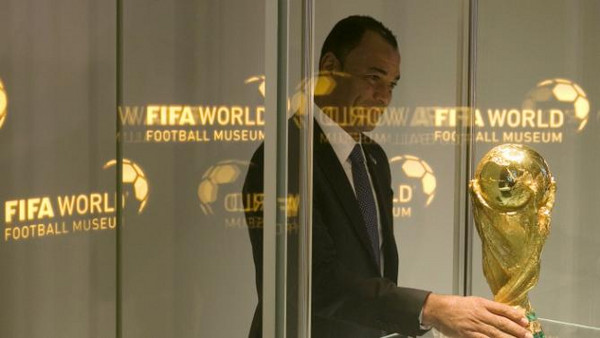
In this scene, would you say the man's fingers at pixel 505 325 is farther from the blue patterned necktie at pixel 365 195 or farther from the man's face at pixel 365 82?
the man's face at pixel 365 82

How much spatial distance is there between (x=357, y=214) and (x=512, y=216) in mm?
352

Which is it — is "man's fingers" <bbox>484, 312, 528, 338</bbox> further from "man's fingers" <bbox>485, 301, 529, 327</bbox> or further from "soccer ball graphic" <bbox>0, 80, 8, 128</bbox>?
"soccer ball graphic" <bbox>0, 80, 8, 128</bbox>

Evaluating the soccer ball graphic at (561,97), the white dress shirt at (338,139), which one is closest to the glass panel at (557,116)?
the soccer ball graphic at (561,97)

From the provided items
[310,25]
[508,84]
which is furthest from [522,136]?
[310,25]

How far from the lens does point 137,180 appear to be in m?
1.49

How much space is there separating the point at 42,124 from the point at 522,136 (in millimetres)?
814

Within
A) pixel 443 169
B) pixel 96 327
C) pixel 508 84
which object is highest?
pixel 508 84

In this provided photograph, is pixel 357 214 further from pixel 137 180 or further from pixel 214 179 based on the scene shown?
pixel 137 180

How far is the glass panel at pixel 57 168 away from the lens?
5.27 ft

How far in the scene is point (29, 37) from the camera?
165cm

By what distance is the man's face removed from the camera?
1333mm

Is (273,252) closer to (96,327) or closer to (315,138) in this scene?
(315,138)

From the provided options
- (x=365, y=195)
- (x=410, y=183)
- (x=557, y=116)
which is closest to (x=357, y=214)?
(x=365, y=195)

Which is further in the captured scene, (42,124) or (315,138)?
(42,124)
